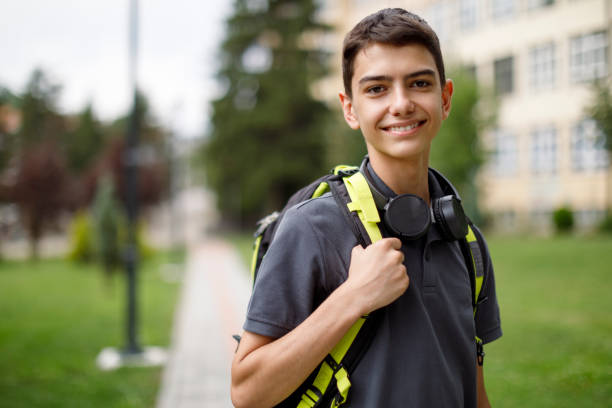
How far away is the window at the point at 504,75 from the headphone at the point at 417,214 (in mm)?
30001

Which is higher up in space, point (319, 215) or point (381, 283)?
point (319, 215)

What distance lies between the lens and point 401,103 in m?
1.54

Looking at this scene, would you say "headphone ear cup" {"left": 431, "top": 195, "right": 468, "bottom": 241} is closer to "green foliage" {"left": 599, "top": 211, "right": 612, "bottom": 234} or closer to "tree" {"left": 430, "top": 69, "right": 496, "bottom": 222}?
"tree" {"left": 430, "top": 69, "right": 496, "bottom": 222}

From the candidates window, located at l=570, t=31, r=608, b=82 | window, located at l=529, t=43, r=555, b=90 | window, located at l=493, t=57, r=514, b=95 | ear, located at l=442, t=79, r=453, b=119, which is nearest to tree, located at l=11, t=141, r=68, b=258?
window, located at l=493, t=57, r=514, b=95

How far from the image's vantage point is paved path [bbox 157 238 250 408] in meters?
6.11

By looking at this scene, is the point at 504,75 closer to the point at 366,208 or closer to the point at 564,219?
the point at 564,219

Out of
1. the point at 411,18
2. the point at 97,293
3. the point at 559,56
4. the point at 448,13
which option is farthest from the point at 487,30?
the point at 411,18

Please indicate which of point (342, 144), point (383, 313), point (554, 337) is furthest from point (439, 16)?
point (383, 313)

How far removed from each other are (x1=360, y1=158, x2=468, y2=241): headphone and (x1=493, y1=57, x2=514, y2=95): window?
3000 centimetres

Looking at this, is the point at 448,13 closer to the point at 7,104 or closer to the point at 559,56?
the point at 559,56

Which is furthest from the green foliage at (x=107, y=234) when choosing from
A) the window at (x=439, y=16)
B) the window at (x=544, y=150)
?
the window at (x=439, y=16)

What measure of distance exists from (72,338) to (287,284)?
866 centimetres

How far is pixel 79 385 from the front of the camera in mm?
6438

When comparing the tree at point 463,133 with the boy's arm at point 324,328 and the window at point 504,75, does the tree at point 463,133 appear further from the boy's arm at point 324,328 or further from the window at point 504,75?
the boy's arm at point 324,328
